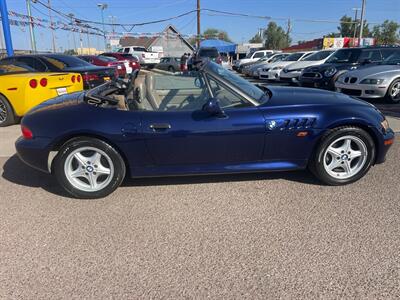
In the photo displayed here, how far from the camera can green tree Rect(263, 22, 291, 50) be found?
3519 inches

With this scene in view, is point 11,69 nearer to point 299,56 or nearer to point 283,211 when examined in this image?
point 283,211

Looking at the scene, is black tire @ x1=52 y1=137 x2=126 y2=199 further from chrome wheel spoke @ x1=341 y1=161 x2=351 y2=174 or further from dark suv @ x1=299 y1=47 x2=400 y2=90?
dark suv @ x1=299 y1=47 x2=400 y2=90

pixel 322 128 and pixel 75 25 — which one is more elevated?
pixel 75 25

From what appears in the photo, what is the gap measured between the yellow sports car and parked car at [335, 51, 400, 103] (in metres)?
6.83

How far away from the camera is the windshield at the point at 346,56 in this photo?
10.5 m

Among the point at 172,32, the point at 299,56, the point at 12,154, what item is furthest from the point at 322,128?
the point at 172,32

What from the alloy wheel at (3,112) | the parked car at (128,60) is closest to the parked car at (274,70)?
the parked car at (128,60)

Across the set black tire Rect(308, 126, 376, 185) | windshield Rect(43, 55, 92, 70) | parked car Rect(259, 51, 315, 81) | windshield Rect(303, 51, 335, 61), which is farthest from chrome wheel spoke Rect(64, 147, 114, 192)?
windshield Rect(303, 51, 335, 61)

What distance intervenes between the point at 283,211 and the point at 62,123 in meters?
2.27

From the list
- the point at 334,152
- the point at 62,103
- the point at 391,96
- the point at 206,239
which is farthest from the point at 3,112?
the point at 391,96

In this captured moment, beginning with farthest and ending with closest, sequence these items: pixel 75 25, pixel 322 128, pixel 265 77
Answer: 1. pixel 75 25
2. pixel 265 77
3. pixel 322 128

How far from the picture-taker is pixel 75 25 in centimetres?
3033

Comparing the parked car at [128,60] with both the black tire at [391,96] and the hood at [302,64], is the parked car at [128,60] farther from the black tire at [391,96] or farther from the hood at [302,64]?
the black tire at [391,96]

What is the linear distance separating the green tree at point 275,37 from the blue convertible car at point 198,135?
91.6 metres
